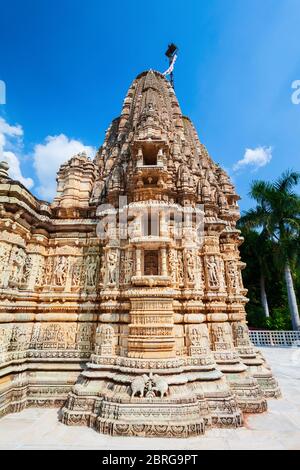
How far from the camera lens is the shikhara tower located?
5785mm

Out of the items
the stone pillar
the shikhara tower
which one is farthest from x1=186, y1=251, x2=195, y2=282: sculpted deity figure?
the stone pillar

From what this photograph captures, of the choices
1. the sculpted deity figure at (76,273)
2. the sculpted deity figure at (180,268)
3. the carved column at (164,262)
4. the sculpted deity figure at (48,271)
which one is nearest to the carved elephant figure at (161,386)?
the carved column at (164,262)

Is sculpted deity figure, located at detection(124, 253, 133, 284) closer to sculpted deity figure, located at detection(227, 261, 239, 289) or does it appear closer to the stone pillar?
the stone pillar

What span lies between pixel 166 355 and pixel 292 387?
5823mm

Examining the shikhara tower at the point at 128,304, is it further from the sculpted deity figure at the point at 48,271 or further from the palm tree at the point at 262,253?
the palm tree at the point at 262,253

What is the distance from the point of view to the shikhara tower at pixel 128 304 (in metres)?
5.79

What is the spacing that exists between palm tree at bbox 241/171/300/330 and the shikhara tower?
12171 millimetres

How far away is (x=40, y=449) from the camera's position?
4531 millimetres

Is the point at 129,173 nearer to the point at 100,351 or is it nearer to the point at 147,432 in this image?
the point at 100,351

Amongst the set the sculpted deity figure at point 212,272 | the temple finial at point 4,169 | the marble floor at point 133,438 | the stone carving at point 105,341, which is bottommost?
the marble floor at point 133,438

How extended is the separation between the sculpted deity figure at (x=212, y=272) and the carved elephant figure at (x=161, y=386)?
135 inches

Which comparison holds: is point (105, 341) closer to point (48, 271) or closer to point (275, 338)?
point (48, 271)

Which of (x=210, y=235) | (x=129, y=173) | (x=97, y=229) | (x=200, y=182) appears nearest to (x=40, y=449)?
(x=97, y=229)

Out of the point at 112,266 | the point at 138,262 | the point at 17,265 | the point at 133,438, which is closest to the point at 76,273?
the point at 112,266
